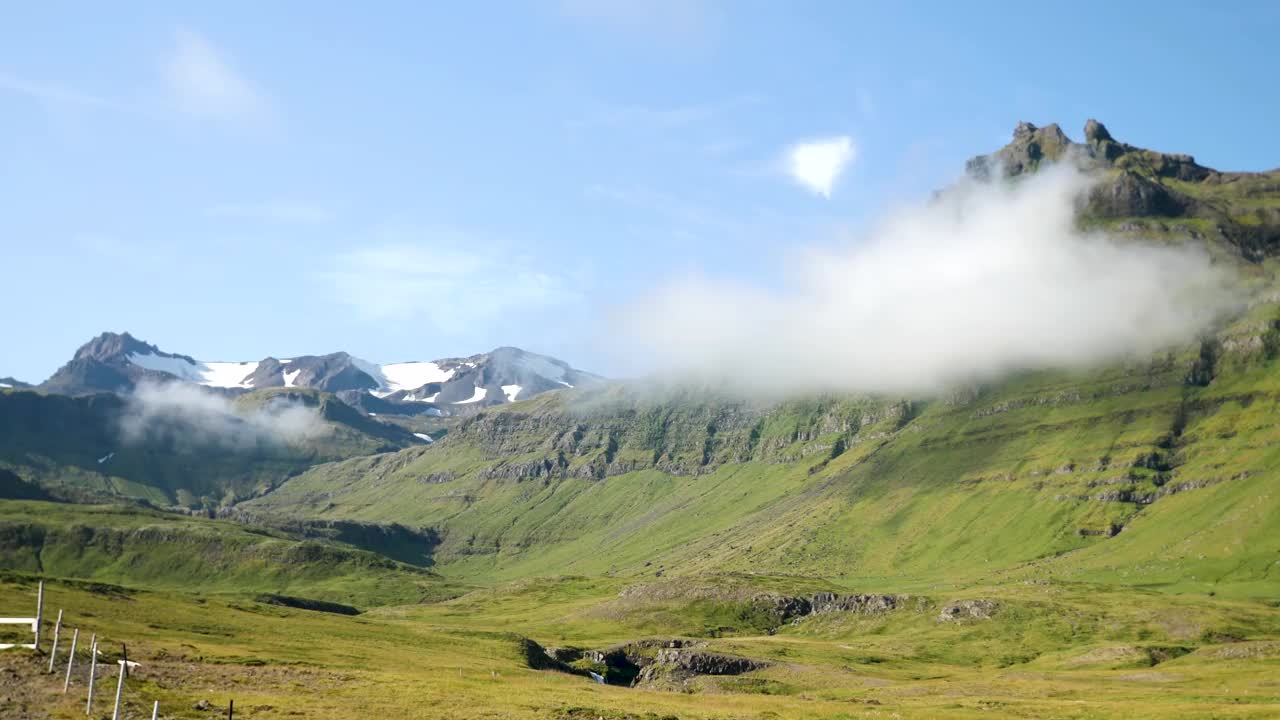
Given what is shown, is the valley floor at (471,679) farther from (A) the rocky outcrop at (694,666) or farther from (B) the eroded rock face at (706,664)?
(A) the rocky outcrop at (694,666)

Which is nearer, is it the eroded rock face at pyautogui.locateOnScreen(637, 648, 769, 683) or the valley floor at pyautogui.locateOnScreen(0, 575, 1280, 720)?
the valley floor at pyautogui.locateOnScreen(0, 575, 1280, 720)

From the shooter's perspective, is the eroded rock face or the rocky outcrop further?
the eroded rock face

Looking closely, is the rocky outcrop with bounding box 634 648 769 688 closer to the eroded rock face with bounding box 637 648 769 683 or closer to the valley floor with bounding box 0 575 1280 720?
the eroded rock face with bounding box 637 648 769 683

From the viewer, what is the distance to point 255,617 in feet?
545

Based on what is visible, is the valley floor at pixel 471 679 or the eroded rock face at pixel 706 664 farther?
the eroded rock face at pixel 706 664

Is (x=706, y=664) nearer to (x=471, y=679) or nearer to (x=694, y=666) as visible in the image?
(x=694, y=666)

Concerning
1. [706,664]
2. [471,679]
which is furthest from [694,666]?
[471,679]

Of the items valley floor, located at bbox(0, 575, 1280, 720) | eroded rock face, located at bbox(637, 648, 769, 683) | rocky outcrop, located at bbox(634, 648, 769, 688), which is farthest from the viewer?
eroded rock face, located at bbox(637, 648, 769, 683)

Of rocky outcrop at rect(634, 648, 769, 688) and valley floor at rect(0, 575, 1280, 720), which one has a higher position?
valley floor at rect(0, 575, 1280, 720)

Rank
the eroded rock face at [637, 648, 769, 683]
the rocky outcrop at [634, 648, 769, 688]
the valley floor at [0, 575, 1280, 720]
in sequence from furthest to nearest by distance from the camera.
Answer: the eroded rock face at [637, 648, 769, 683] → the rocky outcrop at [634, 648, 769, 688] → the valley floor at [0, 575, 1280, 720]

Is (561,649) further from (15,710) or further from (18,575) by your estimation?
(15,710)

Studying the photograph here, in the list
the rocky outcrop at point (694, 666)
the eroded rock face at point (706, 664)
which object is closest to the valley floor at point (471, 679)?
the eroded rock face at point (706, 664)

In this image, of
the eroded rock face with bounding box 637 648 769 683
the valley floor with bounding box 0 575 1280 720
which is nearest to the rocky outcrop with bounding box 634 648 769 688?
the eroded rock face with bounding box 637 648 769 683

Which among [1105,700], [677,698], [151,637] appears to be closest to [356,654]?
[151,637]
